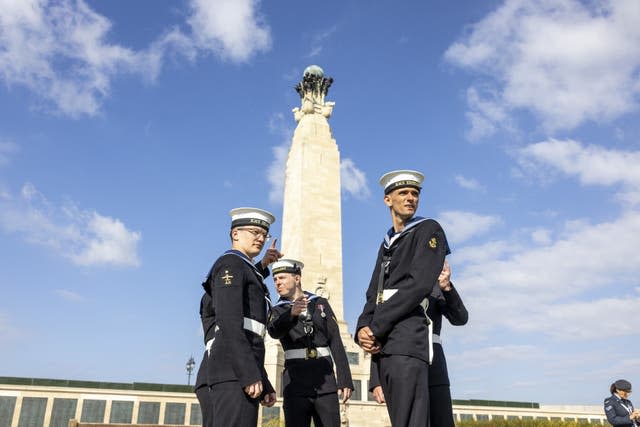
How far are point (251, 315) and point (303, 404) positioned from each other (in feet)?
6.40

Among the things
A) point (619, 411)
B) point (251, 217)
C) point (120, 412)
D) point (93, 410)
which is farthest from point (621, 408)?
point (93, 410)

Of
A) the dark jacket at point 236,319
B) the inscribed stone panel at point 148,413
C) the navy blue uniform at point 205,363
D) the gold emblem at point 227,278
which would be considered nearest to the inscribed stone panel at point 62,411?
the inscribed stone panel at point 148,413

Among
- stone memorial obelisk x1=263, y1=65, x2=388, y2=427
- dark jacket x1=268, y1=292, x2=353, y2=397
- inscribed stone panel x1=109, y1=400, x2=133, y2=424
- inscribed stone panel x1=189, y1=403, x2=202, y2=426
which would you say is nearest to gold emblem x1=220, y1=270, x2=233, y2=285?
dark jacket x1=268, y1=292, x2=353, y2=397

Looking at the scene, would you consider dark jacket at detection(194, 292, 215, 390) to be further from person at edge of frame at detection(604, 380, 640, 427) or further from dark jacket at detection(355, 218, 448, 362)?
person at edge of frame at detection(604, 380, 640, 427)

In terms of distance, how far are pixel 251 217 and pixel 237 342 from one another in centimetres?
137

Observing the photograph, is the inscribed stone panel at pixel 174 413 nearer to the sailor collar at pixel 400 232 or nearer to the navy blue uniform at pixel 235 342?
the navy blue uniform at pixel 235 342

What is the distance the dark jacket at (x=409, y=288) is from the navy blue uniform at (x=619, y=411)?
7.44m

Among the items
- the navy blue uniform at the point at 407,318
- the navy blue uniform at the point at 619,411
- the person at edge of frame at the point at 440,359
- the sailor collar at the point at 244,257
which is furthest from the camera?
the navy blue uniform at the point at 619,411

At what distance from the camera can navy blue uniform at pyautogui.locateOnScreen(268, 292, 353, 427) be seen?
20.2 feet

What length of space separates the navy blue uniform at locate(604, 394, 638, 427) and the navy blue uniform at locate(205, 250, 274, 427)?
7601 mm

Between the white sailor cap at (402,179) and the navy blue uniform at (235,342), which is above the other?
the white sailor cap at (402,179)

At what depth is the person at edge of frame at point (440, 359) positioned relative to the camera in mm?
4211

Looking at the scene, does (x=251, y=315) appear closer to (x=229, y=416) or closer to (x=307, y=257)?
(x=229, y=416)

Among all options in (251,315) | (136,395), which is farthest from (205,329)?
(136,395)
